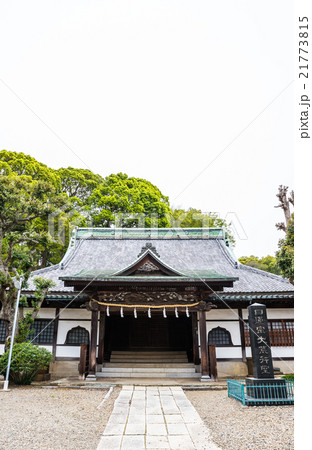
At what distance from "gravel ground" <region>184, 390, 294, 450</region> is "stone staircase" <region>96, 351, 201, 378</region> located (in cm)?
417

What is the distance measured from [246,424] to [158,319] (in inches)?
418

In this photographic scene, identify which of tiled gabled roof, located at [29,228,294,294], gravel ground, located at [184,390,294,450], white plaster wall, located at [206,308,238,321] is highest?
tiled gabled roof, located at [29,228,294,294]

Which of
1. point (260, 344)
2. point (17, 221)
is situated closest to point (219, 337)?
point (260, 344)

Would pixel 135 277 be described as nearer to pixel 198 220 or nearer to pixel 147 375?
pixel 147 375

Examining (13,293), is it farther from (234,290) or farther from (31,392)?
(234,290)

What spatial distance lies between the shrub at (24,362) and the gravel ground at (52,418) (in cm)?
72

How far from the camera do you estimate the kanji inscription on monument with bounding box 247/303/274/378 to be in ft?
29.8

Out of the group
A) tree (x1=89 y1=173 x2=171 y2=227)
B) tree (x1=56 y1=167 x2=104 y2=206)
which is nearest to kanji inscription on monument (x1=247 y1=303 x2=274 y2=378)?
tree (x1=89 y1=173 x2=171 y2=227)

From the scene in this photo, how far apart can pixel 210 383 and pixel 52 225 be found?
20076mm

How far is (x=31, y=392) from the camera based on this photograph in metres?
9.80

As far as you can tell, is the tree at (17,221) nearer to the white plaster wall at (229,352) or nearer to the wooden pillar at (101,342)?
the wooden pillar at (101,342)

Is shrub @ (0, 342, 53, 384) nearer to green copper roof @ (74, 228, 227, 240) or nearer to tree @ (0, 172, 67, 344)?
tree @ (0, 172, 67, 344)

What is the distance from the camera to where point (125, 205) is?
3100 centimetres

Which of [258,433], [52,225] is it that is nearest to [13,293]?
[258,433]
